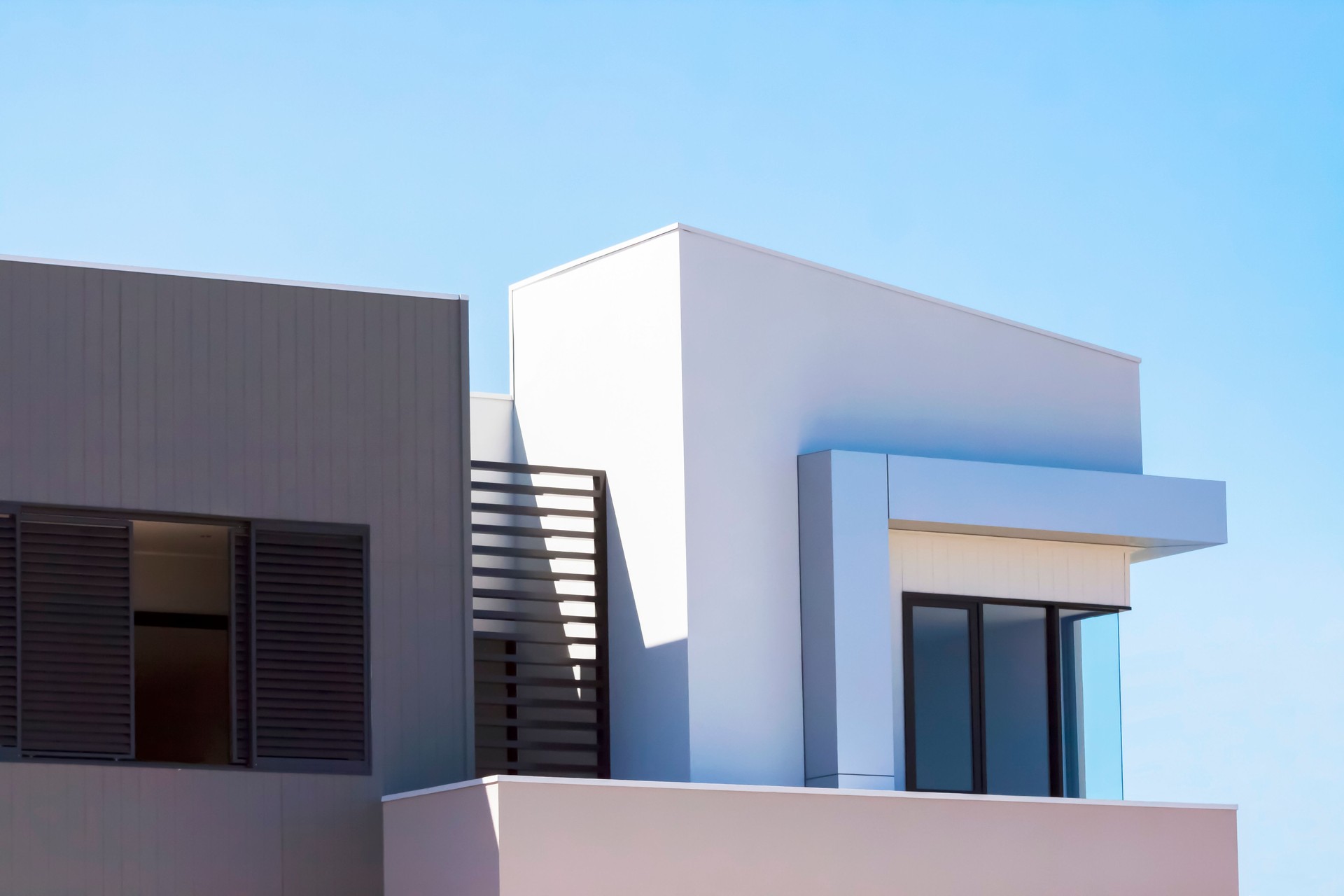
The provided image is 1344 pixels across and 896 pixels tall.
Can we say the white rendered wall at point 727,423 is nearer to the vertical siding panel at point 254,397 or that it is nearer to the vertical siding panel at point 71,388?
the vertical siding panel at point 254,397

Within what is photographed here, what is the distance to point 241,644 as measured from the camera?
14.1 meters

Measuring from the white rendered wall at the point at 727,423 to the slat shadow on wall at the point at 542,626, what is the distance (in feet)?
0.75

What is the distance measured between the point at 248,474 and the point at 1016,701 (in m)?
6.66

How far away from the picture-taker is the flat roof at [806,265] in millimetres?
15633

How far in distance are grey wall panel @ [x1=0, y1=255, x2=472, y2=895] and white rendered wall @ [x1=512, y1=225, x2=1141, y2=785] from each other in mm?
1572

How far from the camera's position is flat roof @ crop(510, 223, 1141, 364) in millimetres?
15633

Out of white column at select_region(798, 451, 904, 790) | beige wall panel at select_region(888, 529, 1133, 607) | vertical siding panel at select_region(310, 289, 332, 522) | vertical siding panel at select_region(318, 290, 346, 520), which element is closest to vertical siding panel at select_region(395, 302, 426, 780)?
vertical siding panel at select_region(318, 290, 346, 520)

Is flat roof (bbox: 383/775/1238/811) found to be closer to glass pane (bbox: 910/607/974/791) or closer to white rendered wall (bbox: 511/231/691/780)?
white rendered wall (bbox: 511/231/691/780)

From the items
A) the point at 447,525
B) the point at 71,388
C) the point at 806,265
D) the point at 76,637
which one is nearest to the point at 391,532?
the point at 447,525

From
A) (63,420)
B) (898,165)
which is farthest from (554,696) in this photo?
(898,165)

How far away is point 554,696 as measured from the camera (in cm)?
1628

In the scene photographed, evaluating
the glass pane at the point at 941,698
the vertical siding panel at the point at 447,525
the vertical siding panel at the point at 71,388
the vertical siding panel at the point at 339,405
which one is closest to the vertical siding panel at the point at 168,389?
the vertical siding panel at the point at 71,388

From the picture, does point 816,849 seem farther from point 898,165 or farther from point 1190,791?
point 1190,791

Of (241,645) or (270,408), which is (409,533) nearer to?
(270,408)
